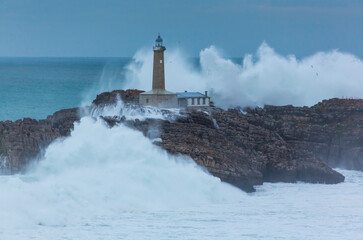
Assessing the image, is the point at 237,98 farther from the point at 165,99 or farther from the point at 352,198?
the point at 352,198

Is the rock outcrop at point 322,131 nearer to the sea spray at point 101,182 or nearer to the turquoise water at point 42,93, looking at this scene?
the sea spray at point 101,182

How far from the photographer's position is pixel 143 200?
31703mm

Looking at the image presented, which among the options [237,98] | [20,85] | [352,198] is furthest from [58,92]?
[352,198]

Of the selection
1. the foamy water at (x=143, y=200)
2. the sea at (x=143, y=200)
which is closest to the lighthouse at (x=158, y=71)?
the sea at (x=143, y=200)

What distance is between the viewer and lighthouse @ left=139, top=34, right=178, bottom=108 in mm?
40688

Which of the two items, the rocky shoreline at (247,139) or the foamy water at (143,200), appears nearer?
the foamy water at (143,200)

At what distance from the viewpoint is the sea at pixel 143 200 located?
28000 mm

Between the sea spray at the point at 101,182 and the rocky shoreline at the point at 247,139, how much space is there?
615 mm

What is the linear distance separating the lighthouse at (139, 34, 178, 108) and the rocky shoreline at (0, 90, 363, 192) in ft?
2.22

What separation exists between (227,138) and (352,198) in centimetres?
576

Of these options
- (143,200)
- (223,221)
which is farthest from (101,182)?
(223,221)

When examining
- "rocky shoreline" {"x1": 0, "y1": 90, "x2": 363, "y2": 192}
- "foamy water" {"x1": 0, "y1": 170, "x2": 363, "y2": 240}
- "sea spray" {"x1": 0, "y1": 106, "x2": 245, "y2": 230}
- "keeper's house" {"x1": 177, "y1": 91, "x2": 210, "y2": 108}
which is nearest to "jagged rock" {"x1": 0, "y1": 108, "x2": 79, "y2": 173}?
"rocky shoreline" {"x1": 0, "y1": 90, "x2": 363, "y2": 192}

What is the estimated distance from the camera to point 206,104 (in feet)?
137

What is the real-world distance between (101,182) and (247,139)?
7806mm
